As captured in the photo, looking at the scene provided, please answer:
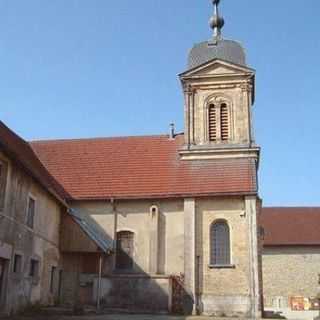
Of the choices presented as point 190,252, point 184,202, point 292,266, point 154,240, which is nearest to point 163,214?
point 184,202

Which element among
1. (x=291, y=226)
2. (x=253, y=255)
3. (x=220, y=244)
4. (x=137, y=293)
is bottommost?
(x=137, y=293)

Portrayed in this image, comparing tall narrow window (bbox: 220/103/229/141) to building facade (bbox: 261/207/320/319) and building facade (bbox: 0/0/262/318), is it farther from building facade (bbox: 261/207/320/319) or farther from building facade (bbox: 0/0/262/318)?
building facade (bbox: 261/207/320/319)

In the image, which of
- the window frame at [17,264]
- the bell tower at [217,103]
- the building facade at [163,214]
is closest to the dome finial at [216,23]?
the building facade at [163,214]

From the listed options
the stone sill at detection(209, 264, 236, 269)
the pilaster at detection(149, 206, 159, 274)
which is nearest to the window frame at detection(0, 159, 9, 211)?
the pilaster at detection(149, 206, 159, 274)

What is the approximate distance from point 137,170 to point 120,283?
676 cm

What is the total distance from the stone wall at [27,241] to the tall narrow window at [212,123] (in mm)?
9276

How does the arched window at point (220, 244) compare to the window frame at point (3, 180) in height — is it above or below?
below

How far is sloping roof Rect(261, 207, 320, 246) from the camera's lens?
43938 millimetres

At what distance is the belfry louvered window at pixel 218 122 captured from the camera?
28.3 m

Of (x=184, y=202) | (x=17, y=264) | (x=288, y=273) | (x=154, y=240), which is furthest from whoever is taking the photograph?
(x=288, y=273)

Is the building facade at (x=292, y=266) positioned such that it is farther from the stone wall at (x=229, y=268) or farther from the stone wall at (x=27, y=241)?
the stone wall at (x=27, y=241)

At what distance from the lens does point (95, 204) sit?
26891 mm

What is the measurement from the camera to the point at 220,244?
82.3 ft

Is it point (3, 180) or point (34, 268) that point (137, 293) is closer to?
point (34, 268)
